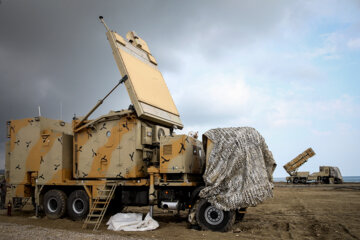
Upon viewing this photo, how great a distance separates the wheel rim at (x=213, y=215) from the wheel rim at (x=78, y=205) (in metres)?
5.20

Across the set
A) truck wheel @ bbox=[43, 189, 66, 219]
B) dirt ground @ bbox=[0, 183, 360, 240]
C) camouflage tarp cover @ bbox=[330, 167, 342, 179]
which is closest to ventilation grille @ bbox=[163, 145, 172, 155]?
dirt ground @ bbox=[0, 183, 360, 240]

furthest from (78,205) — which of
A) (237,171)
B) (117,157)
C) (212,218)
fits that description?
(237,171)

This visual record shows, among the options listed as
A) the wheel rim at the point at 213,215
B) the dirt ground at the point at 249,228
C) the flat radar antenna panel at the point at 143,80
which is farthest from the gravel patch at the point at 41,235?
the flat radar antenna panel at the point at 143,80

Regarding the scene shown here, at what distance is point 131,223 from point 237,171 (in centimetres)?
378

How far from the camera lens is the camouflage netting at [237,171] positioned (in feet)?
30.9

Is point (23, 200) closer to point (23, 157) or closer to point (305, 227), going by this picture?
point (23, 157)

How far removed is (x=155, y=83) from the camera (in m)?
13.4

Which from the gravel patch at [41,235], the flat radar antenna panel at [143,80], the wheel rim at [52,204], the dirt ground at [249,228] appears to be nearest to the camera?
the gravel patch at [41,235]

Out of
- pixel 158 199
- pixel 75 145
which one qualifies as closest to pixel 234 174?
pixel 158 199

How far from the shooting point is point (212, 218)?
975 centimetres

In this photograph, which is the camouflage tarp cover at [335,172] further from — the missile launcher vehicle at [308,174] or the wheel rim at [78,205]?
the wheel rim at [78,205]

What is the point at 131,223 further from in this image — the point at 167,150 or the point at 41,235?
the point at 41,235

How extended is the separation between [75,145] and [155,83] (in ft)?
13.6

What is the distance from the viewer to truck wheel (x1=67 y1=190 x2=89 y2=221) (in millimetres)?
12117
